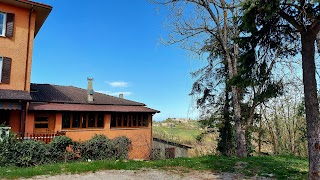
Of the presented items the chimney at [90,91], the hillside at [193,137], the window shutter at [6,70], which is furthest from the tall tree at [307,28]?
the chimney at [90,91]

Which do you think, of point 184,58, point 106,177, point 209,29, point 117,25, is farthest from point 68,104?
point 106,177

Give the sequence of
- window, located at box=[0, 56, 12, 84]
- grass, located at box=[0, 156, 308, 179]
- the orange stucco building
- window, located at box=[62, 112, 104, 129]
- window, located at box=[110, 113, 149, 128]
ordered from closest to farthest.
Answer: grass, located at box=[0, 156, 308, 179], window, located at box=[0, 56, 12, 84], the orange stucco building, window, located at box=[62, 112, 104, 129], window, located at box=[110, 113, 149, 128]

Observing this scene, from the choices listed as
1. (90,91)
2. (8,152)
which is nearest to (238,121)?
(8,152)

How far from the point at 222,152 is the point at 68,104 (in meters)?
13.7

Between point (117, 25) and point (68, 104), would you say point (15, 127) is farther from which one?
point (117, 25)

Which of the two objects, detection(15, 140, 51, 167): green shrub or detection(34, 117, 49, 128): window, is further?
detection(34, 117, 49, 128): window

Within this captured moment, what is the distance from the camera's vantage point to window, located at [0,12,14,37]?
17031 mm

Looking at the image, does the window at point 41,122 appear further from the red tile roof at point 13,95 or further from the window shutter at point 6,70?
the window shutter at point 6,70

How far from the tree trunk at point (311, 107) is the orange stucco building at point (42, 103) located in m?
14.9

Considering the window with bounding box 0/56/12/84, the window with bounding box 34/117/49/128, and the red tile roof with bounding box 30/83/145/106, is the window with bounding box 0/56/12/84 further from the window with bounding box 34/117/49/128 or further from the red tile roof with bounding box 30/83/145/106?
the window with bounding box 34/117/49/128

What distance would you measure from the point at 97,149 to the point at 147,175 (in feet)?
25.5

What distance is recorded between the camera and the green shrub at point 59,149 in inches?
524

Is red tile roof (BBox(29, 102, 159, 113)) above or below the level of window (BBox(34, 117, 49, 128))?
above

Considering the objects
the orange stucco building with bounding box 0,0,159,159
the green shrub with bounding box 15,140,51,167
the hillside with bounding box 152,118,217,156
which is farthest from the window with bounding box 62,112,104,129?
the green shrub with bounding box 15,140,51,167
